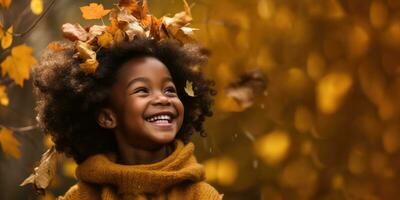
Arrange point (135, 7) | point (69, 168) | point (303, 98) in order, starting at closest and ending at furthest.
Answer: point (135, 7), point (303, 98), point (69, 168)

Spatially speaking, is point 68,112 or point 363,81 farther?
point 363,81

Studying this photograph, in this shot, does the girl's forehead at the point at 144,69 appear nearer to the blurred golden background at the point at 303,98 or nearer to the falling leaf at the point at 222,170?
the blurred golden background at the point at 303,98

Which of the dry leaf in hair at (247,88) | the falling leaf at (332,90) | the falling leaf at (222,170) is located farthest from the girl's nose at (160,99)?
the falling leaf at (222,170)

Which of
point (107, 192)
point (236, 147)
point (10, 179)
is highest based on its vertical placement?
point (107, 192)

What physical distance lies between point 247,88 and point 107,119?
1907 mm

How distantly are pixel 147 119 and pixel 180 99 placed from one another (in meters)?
0.33

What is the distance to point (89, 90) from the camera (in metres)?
3.84

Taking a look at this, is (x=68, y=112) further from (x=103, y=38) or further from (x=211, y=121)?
(x=211, y=121)

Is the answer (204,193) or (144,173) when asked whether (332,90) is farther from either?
(144,173)

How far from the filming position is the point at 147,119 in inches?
148

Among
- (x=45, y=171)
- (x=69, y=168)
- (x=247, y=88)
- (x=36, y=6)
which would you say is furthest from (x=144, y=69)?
(x=69, y=168)

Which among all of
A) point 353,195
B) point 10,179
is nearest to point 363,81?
point 353,195

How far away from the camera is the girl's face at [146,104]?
12.3 ft

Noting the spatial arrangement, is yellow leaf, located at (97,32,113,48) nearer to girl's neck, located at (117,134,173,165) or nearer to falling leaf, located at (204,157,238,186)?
girl's neck, located at (117,134,173,165)
